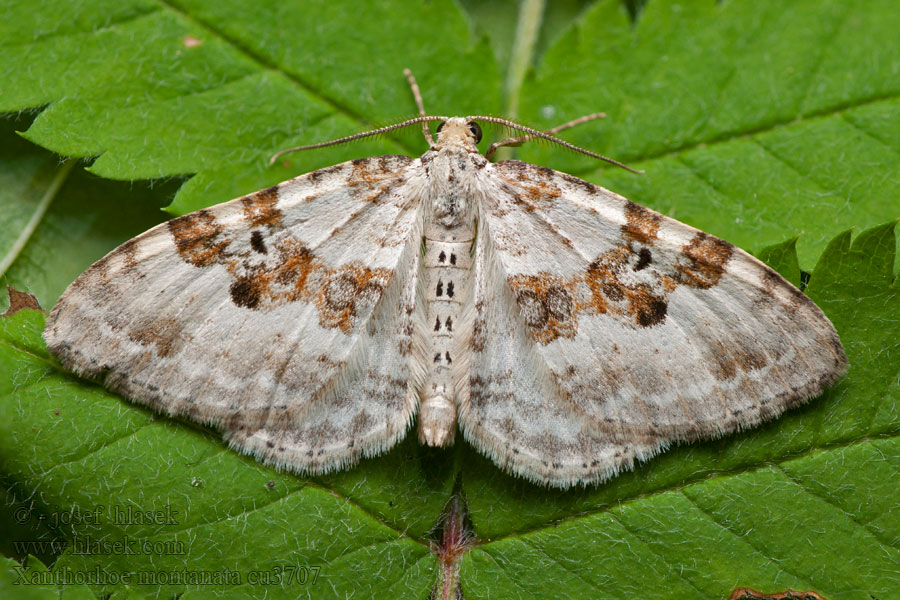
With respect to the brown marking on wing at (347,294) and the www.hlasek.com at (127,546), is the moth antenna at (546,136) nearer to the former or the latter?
the brown marking on wing at (347,294)

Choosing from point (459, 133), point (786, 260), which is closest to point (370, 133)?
point (459, 133)

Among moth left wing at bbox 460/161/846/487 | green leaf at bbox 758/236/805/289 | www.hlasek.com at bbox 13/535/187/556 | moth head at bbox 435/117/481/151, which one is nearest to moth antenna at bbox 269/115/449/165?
moth head at bbox 435/117/481/151

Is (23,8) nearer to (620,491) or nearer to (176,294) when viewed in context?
(176,294)

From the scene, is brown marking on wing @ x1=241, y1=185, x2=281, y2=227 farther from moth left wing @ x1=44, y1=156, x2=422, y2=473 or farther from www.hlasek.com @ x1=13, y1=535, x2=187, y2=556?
www.hlasek.com @ x1=13, y1=535, x2=187, y2=556

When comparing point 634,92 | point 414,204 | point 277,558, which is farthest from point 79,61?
point 634,92

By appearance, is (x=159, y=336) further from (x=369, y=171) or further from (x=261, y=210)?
(x=369, y=171)
